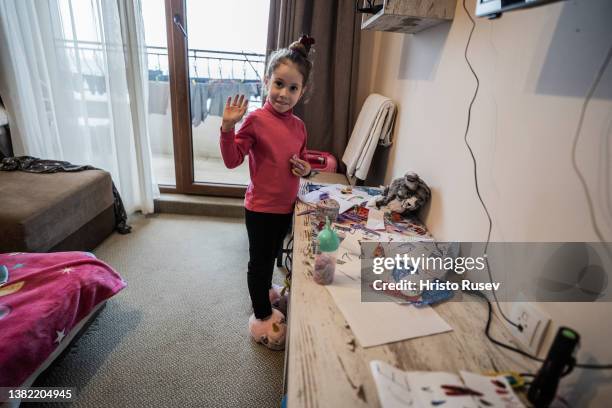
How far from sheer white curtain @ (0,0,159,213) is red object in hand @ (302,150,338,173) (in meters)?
1.21

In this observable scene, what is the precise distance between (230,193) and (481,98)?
7.12 feet

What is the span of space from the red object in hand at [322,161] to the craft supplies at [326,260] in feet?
4.25

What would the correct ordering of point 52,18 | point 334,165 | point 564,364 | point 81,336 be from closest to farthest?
point 564,364 < point 81,336 < point 52,18 < point 334,165

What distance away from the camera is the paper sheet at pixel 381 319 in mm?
706

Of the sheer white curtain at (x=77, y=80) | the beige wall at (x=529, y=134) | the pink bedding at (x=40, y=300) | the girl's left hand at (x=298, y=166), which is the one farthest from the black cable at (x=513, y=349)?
the sheer white curtain at (x=77, y=80)

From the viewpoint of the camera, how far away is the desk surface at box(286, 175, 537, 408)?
0.58 metres

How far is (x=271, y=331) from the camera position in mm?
1385

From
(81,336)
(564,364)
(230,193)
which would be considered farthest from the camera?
(230,193)

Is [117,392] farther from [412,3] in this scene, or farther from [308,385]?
[412,3]

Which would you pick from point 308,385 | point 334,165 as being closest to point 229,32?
point 334,165

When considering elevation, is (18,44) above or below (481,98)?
above

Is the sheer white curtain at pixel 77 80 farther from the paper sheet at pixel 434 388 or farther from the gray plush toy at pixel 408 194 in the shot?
the paper sheet at pixel 434 388

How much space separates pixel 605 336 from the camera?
0.54m

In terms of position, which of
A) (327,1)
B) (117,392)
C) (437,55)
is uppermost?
(327,1)
